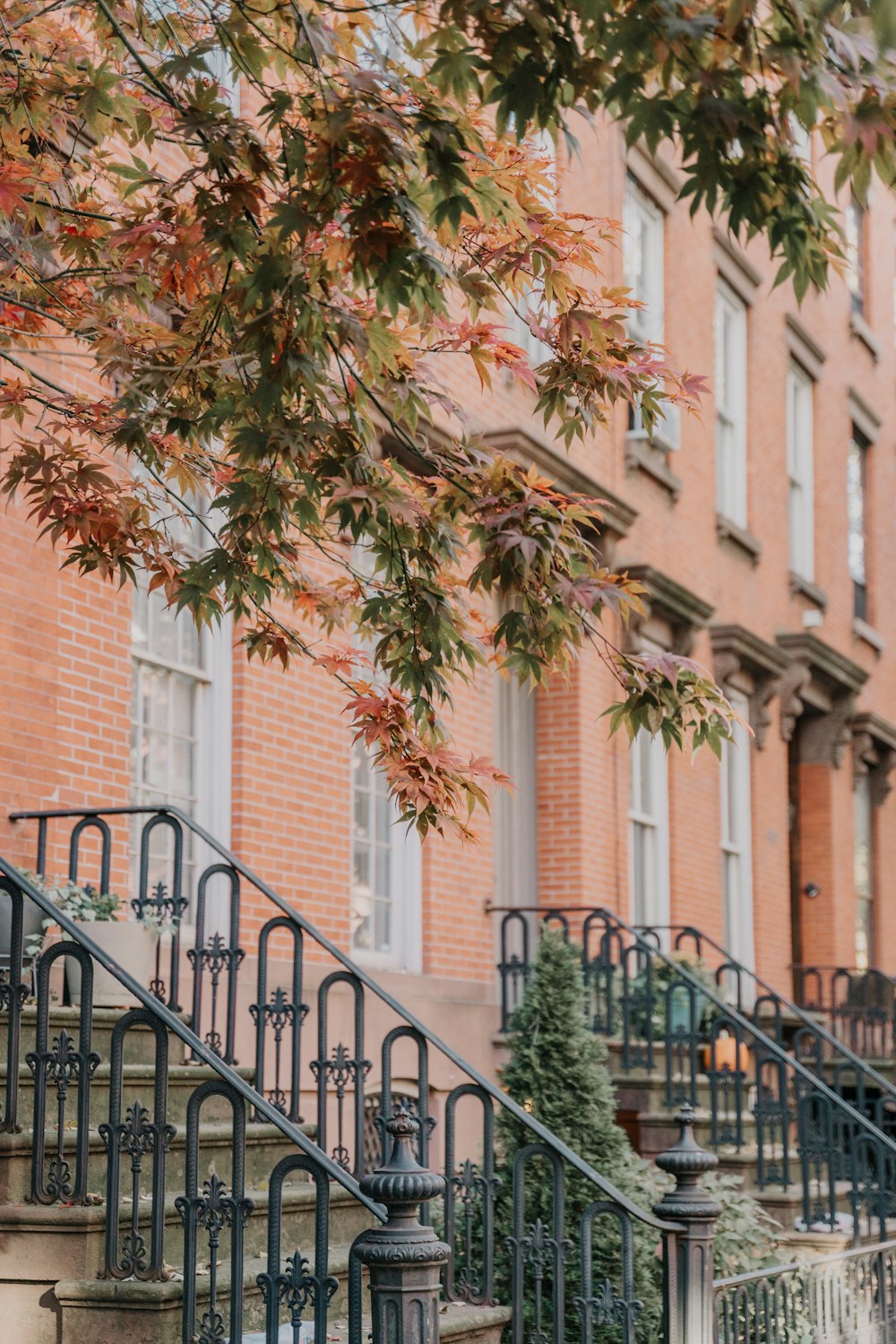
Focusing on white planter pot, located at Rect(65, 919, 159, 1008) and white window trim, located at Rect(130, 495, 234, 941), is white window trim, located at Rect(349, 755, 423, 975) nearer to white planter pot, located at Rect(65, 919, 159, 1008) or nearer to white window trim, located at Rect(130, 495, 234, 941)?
white window trim, located at Rect(130, 495, 234, 941)

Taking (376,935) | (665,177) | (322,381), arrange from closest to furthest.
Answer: (322,381) → (376,935) → (665,177)

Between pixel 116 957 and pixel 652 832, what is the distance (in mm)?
8195

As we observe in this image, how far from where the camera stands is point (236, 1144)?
595 centimetres

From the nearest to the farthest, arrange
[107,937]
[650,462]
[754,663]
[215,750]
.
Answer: [107,937] → [215,750] → [650,462] → [754,663]

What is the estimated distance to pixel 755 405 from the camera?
60.2 feet

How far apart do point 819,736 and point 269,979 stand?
11.5m

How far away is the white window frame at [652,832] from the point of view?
15352 mm

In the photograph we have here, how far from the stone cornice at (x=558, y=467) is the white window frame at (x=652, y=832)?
2.04m

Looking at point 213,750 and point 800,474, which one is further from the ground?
point 800,474

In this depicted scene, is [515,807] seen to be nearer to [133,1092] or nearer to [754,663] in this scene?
[754,663]

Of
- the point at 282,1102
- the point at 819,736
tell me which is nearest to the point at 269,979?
the point at 282,1102

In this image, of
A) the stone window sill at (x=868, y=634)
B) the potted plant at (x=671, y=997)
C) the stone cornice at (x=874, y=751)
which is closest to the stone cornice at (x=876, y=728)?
the stone cornice at (x=874, y=751)

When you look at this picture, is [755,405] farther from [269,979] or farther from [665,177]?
[269,979]

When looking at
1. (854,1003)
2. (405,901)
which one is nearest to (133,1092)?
(405,901)
